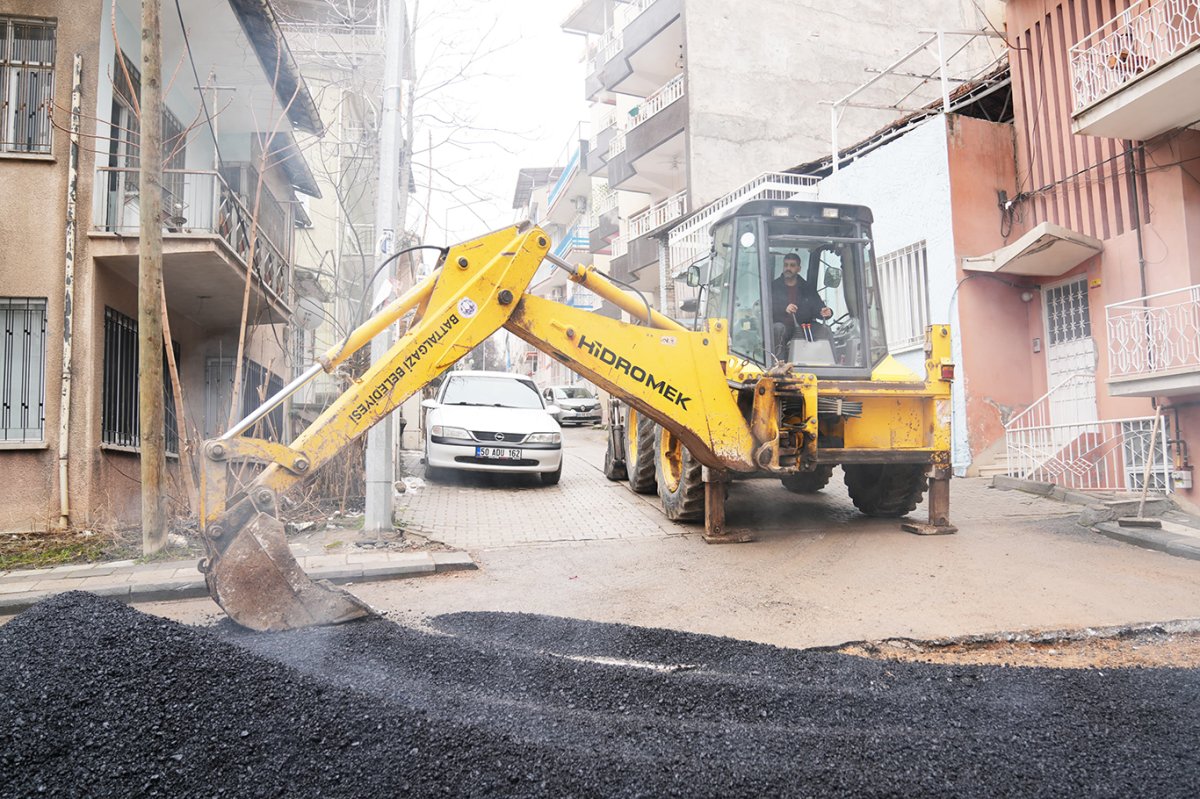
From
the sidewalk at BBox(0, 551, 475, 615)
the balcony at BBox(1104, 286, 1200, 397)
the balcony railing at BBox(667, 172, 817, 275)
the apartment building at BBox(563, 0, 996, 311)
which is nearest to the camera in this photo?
the sidewalk at BBox(0, 551, 475, 615)

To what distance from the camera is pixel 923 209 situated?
1224 cm

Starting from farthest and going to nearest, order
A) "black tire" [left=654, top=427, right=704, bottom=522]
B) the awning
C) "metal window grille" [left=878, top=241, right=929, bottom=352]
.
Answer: "metal window grille" [left=878, top=241, right=929, bottom=352], the awning, "black tire" [left=654, top=427, right=704, bottom=522]

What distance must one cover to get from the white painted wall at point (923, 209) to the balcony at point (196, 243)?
909 centimetres

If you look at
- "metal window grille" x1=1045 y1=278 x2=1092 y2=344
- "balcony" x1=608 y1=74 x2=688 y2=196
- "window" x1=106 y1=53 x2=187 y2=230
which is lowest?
"metal window grille" x1=1045 y1=278 x2=1092 y2=344

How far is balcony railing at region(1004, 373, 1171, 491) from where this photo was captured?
9297mm

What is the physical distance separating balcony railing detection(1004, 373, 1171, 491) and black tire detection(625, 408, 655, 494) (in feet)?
16.7

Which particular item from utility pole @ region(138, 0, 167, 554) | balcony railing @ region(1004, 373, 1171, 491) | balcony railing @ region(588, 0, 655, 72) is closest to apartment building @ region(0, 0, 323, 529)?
utility pole @ region(138, 0, 167, 554)

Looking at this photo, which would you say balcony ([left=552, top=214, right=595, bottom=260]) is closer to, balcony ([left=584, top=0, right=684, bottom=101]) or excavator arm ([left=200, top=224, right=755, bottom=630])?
balcony ([left=584, top=0, right=684, bottom=101])

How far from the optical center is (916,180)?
40.7ft

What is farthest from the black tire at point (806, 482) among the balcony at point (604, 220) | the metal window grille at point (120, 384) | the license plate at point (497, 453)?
the balcony at point (604, 220)

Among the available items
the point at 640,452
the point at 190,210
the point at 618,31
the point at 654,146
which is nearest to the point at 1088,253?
the point at 640,452

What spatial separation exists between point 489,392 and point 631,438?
2.96 metres

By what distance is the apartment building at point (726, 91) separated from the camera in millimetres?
20578

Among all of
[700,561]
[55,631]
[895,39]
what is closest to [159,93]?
[55,631]
